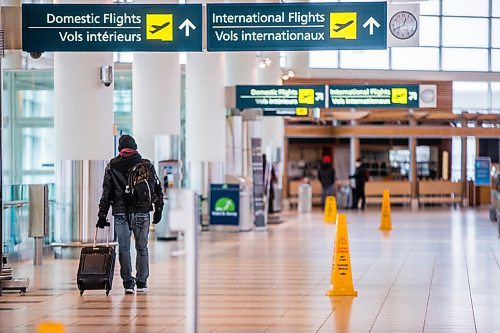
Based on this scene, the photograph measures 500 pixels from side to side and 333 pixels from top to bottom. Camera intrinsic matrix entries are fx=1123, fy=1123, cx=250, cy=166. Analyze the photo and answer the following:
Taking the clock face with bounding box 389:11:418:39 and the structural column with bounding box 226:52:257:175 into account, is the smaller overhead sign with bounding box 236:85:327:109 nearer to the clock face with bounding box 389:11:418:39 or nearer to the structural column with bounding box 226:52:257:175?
the structural column with bounding box 226:52:257:175

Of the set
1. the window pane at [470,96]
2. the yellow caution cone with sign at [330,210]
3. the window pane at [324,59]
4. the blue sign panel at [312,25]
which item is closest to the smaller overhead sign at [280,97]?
the yellow caution cone with sign at [330,210]

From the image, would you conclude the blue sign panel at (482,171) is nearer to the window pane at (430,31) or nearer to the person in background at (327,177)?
the window pane at (430,31)

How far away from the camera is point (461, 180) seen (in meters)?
42.8

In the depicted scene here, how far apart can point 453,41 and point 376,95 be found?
56.6 ft

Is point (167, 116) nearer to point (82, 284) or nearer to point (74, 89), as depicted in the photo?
point (74, 89)

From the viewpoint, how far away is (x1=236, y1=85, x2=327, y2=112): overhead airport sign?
26094 mm

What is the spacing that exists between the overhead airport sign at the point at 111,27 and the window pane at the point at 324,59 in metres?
26.4

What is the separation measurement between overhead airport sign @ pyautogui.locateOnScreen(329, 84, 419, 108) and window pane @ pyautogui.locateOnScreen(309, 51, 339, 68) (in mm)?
14496

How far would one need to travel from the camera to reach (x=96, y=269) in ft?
42.8

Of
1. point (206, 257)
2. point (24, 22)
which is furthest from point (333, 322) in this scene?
point (206, 257)

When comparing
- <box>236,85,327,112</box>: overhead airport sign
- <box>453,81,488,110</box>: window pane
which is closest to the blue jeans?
<box>236,85,327,112</box>: overhead airport sign

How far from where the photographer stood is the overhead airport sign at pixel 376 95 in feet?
85.0

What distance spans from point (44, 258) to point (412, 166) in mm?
26799

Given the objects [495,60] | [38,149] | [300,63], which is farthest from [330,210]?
[495,60]
